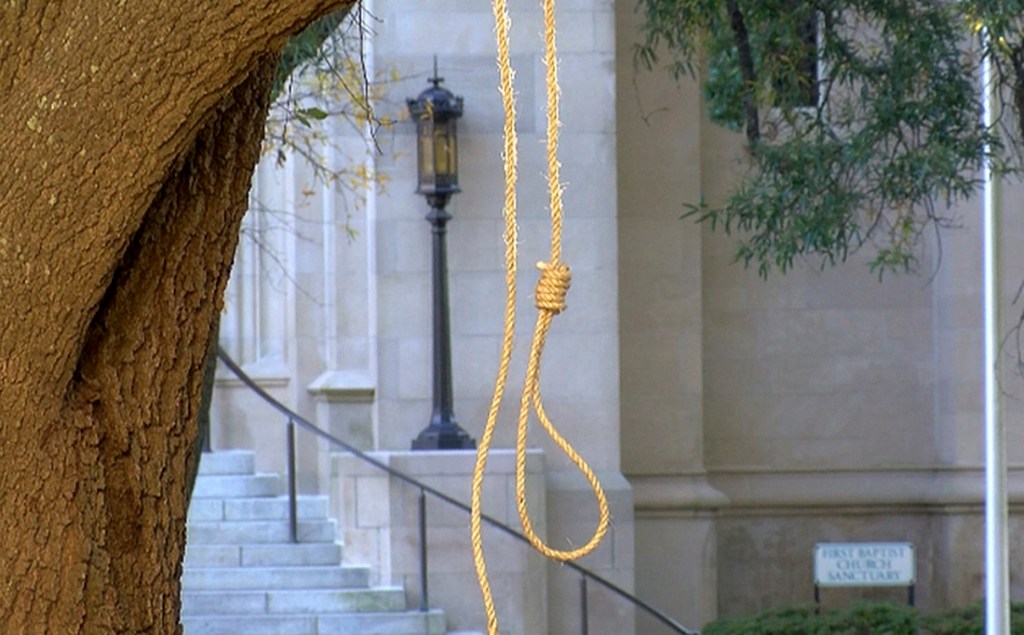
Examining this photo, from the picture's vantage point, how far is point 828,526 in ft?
50.2

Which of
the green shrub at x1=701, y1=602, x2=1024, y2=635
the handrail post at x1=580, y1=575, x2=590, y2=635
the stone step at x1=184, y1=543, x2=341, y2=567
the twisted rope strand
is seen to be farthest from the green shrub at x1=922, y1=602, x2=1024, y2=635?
the twisted rope strand

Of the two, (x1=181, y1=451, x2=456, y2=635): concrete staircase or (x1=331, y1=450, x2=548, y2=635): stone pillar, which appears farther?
(x1=331, y1=450, x2=548, y2=635): stone pillar

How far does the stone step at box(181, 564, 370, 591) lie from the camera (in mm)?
11727

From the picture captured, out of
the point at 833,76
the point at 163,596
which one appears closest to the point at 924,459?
the point at 833,76

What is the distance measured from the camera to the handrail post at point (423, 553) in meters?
11.4

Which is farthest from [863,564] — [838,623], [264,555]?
[264,555]

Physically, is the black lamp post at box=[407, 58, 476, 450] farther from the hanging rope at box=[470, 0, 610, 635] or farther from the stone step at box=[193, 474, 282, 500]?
the hanging rope at box=[470, 0, 610, 635]

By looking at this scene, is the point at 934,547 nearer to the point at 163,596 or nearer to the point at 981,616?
the point at 981,616

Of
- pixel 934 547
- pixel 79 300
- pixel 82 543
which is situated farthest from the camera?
pixel 934 547

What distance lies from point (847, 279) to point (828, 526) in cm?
208

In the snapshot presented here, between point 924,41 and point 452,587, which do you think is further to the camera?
point 452,587

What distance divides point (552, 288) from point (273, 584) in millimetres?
8677

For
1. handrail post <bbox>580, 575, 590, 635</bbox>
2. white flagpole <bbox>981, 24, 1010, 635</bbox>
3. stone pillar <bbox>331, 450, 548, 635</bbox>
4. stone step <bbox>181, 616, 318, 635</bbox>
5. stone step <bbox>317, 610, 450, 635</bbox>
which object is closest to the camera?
white flagpole <bbox>981, 24, 1010, 635</bbox>

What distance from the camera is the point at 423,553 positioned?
11.4 m
